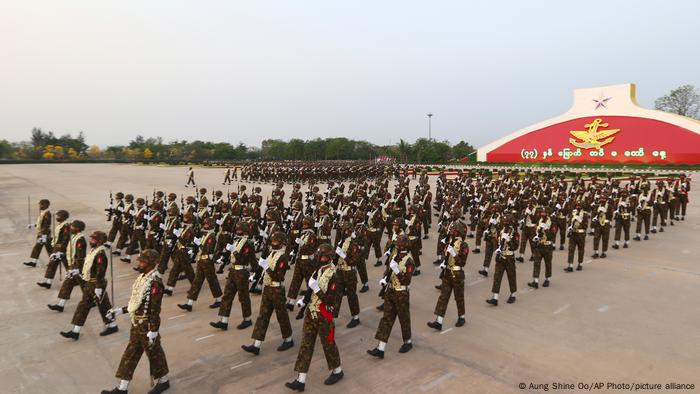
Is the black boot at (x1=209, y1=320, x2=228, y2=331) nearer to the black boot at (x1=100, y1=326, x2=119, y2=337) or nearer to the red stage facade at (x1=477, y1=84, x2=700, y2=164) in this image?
the black boot at (x1=100, y1=326, x2=119, y2=337)

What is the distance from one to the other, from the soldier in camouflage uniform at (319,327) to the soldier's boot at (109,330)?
12.2ft

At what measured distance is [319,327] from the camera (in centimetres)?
583

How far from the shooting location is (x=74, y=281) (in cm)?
785

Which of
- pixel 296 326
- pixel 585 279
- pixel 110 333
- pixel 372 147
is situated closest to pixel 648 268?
pixel 585 279

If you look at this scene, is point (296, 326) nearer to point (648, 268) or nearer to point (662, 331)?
point (662, 331)

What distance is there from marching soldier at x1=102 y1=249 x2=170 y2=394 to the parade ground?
0.39 metres

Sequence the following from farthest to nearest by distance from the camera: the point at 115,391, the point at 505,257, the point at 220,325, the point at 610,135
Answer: the point at 610,135 → the point at 505,257 → the point at 220,325 → the point at 115,391

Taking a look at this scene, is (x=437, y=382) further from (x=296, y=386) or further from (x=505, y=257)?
(x=505, y=257)

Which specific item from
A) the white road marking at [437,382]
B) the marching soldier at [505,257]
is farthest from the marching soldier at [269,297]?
the marching soldier at [505,257]

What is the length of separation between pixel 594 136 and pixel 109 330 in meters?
53.7

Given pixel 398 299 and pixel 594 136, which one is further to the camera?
pixel 594 136

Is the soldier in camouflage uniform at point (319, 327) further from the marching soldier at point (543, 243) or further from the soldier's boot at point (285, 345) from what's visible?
the marching soldier at point (543, 243)

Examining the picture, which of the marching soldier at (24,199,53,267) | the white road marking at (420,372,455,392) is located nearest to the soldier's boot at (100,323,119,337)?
the marching soldier at (24,199,53,267)

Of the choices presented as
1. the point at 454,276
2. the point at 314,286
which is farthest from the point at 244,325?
the point at 454,276
